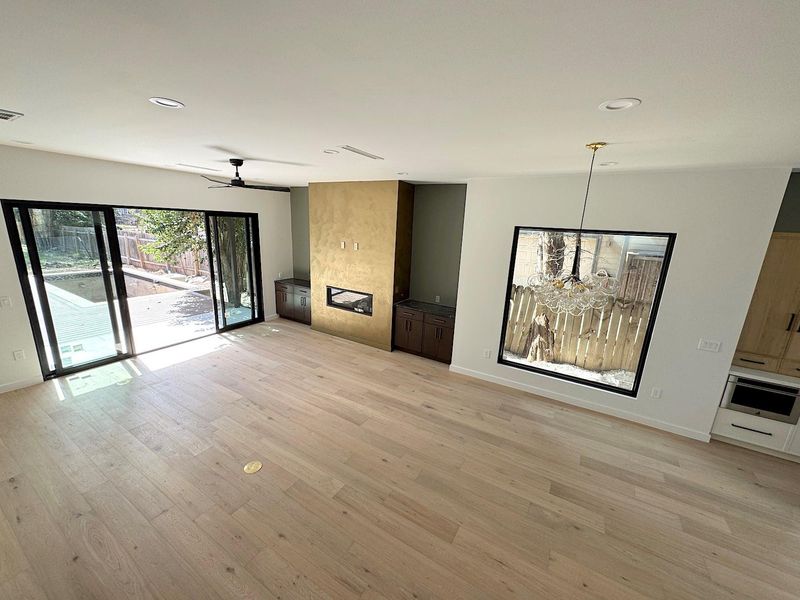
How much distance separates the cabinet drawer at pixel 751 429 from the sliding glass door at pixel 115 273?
25.1 ft

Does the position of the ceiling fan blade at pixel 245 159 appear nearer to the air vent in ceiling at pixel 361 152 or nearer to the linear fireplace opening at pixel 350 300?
the air vent in ceiling at pixel 361 152

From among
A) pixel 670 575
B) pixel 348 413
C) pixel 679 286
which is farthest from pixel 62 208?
pixel 679 286

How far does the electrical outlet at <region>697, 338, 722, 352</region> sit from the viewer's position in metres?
3.39

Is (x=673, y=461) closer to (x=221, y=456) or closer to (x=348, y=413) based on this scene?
(x=348, y=413)

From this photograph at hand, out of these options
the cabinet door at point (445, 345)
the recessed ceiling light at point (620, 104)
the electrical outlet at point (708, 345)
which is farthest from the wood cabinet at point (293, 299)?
the electrical outlet at point (708, 345)

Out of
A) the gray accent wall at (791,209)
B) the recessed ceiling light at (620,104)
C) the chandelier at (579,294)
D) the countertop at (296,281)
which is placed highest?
the recessed ceiling light at (620,104)

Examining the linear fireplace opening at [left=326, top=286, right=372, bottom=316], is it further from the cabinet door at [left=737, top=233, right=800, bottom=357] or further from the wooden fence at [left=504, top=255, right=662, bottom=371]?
the cabinet door at [left=737, top=233, right=800, bottom=357]

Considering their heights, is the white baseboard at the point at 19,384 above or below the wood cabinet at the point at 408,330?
below

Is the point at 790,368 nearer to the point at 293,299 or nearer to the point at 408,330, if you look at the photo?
the point at 408,330

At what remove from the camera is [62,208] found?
4078 millimetres

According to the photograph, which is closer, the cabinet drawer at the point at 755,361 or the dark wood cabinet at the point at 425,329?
the cabinet drawer at the point at 755,361

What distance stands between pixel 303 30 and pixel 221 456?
3.44m

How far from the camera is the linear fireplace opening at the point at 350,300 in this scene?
586cm

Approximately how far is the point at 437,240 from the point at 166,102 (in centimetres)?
409
